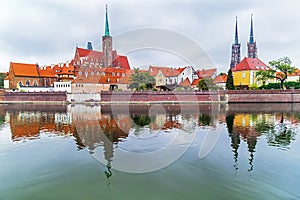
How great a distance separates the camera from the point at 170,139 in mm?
16781

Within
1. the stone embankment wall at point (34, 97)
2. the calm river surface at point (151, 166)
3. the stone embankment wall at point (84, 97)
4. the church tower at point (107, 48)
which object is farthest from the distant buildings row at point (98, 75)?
the calm river surface at point (151, 166)

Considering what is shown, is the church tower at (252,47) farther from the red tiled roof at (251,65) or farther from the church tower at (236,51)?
the red tiled roof at (251,65)

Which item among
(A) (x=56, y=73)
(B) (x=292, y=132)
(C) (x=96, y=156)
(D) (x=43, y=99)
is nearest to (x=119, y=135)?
(C) (x=96, y=156)

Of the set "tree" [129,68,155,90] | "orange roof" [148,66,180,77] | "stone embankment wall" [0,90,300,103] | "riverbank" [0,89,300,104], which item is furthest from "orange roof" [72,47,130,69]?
"stone embankment wall" [0,90,300,103]

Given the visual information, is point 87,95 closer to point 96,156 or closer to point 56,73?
point 56,73

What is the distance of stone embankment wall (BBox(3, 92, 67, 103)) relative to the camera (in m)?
60.0

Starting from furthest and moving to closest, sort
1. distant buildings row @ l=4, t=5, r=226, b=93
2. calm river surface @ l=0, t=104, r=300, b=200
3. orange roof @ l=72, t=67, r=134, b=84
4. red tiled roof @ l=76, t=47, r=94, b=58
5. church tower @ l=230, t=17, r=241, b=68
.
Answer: church tower @ l=230, t=17, r=241, b=68 < red tiled roof @ l=76, t=47, r=94, b=58 < orange roof @ l=72, t=67, r=134, b=84 < distant buildings row @ l=4, t=5, r=226, b=93 < calm river surface @ l=0, t=104, r=300, b=200

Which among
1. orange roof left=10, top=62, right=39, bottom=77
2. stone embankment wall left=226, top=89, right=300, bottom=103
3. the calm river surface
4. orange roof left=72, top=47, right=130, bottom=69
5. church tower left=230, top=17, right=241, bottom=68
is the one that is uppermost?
church tower left=230, top=17, right=241, bottom=68

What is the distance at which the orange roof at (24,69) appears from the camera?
231ft

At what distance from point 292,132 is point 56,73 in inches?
2652

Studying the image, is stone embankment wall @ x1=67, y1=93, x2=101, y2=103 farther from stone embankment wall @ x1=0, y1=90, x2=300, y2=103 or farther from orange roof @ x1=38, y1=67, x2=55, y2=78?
orange roof @ x1=38, y1=67, x2=55, y2=78

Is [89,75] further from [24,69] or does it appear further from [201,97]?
[201,97]

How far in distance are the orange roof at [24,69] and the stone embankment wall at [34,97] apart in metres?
10.3

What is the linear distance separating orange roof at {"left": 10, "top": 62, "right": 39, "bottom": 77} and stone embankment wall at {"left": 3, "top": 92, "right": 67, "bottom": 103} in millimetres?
10348
